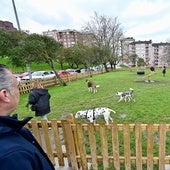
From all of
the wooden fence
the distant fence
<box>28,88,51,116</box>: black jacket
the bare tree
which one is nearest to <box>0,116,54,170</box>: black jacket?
the wooden fence

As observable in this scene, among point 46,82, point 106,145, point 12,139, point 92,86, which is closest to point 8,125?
point 12,139

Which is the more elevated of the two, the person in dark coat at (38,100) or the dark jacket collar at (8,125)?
the dark jacket collar at (8,125)

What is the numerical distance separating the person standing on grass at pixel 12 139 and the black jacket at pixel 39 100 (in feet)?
15.9

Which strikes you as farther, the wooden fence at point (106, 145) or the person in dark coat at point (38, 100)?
the person in dark coat at point (38, 100)

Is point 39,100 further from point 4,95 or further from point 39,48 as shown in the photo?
point 39,48

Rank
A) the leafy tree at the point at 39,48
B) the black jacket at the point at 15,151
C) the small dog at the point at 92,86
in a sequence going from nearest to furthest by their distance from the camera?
the black jacket at the point at 15,151 → the small dog at the point at 92,86 → the leafy tree at the point at 39,48

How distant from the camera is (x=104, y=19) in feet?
130

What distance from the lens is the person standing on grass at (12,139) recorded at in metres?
1.13

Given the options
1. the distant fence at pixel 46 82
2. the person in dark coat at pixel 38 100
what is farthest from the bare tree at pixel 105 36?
the person in dark coat at pixel 38 100

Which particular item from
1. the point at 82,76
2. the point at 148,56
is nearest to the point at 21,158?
the point at 82,76

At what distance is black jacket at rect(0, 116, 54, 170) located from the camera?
3.69 feet

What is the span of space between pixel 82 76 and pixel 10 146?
25.9 metres

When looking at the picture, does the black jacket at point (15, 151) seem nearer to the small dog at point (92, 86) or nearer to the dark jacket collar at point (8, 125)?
the dark jacket collar at point (8, 125)

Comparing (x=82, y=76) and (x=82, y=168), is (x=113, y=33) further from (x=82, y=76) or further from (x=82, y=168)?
(x=82, y=168)
